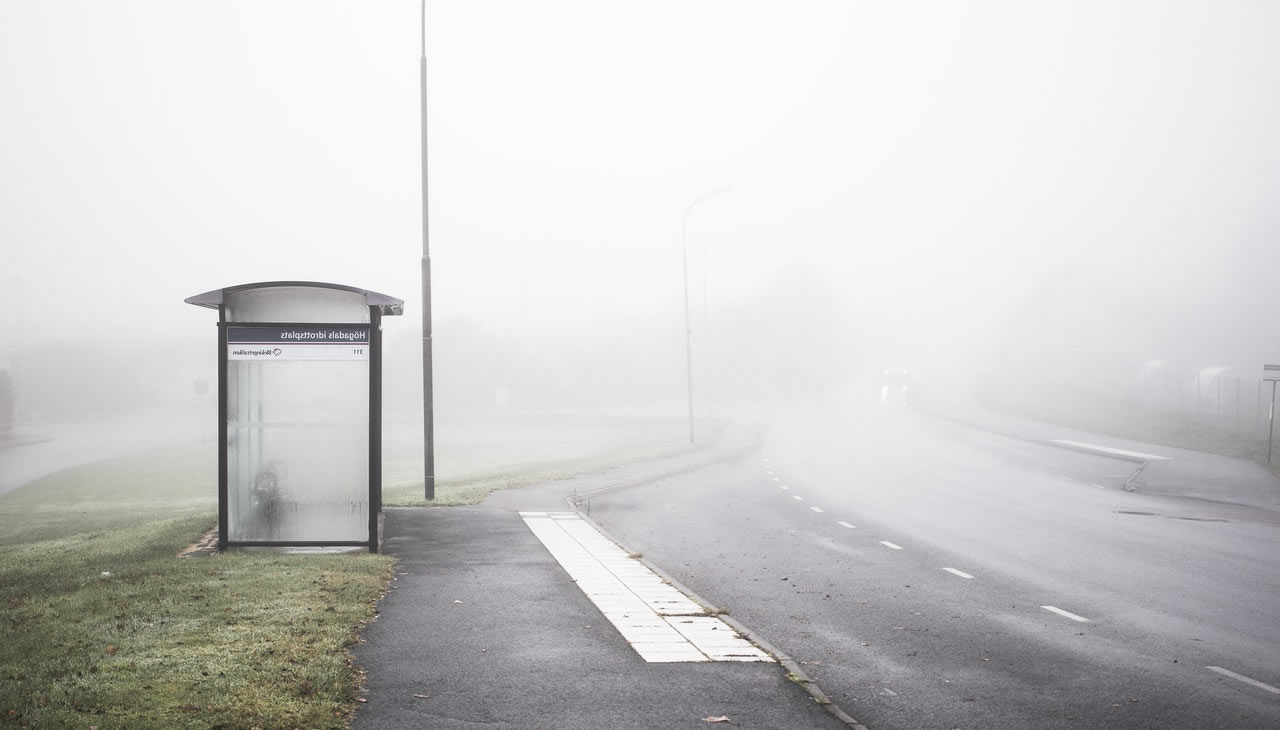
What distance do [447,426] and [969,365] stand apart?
8514cm

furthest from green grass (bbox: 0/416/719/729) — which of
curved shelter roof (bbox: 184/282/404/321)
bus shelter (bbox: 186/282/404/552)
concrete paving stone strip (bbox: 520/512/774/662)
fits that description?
curved shelter roof (bbox: 184/282/404/321)

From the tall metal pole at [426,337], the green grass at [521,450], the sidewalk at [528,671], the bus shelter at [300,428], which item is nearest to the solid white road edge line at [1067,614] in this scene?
the sidewalk at [528,671]

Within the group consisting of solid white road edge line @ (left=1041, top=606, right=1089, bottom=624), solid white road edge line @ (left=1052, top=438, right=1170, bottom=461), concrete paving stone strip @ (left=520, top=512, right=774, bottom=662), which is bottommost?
solid white road edge line @ (left=1052, top=438, right=1170, bottom=461)

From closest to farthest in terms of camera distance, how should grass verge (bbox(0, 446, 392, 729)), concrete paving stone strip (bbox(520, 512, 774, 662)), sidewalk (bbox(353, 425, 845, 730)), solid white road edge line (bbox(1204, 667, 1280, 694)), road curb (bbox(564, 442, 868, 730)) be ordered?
grass verge (bbox(0, 446, 392, 729)), sidewalk (bbox(353, 425, 845, 730)), road curb (bbox(564, 442, 868, 730)), solid white road edge line (bbox(1204, 667, 1280, 694)), concrete paving stone strip (bbox(520, 512, 774, 662))

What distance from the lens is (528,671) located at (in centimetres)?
686

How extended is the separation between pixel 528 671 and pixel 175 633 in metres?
3.01

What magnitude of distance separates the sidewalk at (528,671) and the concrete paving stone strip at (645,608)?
0.17 metres

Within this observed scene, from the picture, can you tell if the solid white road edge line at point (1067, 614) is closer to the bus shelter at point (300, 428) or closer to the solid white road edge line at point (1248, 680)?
the solid white road edge line at point (1248, 680)

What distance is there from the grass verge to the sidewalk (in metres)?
0.35

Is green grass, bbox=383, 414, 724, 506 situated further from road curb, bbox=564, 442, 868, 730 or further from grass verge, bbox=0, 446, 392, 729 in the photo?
grass verge, bbox=0, 446, 392, 729

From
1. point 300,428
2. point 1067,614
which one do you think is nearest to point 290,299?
point 300,428

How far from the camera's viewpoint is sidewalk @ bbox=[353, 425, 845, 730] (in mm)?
5809

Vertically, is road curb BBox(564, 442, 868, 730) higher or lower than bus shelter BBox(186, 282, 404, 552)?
lower

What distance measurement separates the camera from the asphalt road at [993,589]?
659cm
